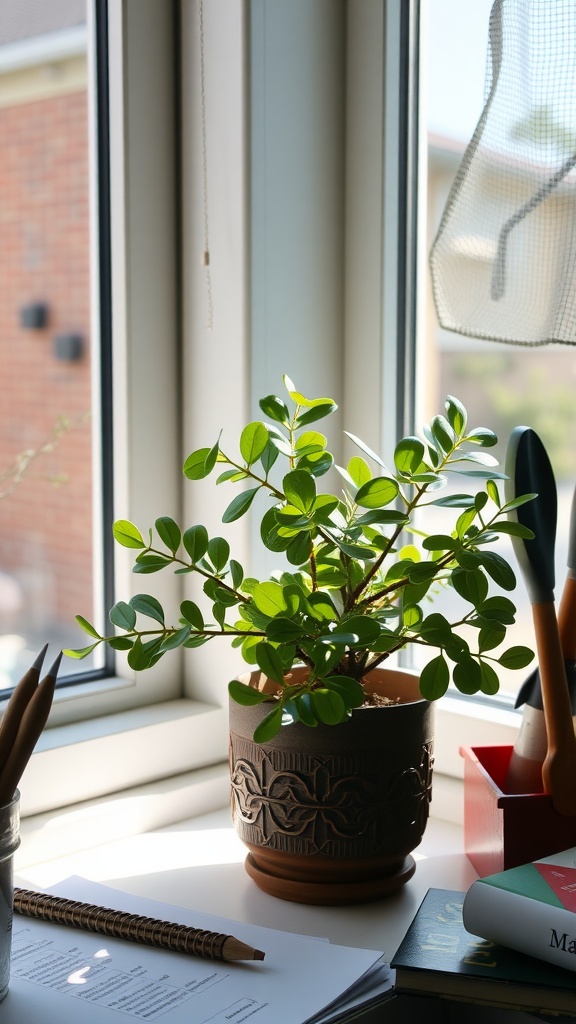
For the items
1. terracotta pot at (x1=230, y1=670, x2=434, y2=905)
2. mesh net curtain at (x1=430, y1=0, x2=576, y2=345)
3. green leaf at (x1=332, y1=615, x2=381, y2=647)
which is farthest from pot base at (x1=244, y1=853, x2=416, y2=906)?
mesh net curtain at (x1=430, y1=0, x2=576, y2=345)

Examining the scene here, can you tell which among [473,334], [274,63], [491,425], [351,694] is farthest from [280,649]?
[274,63]

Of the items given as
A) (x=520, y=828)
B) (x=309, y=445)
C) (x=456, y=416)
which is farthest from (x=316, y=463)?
(x=520, y=828)

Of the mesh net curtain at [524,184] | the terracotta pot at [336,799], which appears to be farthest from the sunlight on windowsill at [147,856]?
the mesh net curtain at [524,184]

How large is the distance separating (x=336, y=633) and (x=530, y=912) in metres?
0.23

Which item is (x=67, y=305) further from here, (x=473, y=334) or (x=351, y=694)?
(x=351, y=694)

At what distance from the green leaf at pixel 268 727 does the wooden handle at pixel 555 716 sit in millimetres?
260

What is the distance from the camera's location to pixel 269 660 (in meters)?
0.72

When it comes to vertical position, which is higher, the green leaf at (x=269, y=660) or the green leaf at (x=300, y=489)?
the green leaf at (x=300, y=489)

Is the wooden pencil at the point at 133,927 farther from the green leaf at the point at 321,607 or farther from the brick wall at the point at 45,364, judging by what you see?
the brick wall at the point at 45,364

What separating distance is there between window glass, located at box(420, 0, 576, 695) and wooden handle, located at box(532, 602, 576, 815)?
0.24m

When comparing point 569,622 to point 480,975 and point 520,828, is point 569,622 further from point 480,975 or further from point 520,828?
point 480,975

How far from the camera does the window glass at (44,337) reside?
1105mm

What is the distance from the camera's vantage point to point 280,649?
0.76 metres

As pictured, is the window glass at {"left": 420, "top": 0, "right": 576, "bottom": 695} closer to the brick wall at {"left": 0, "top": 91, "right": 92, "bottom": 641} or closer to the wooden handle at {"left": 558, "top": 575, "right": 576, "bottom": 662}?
the wooden handle at {"left": 558, "top": 575, "right": 576, "bottom": 662}
